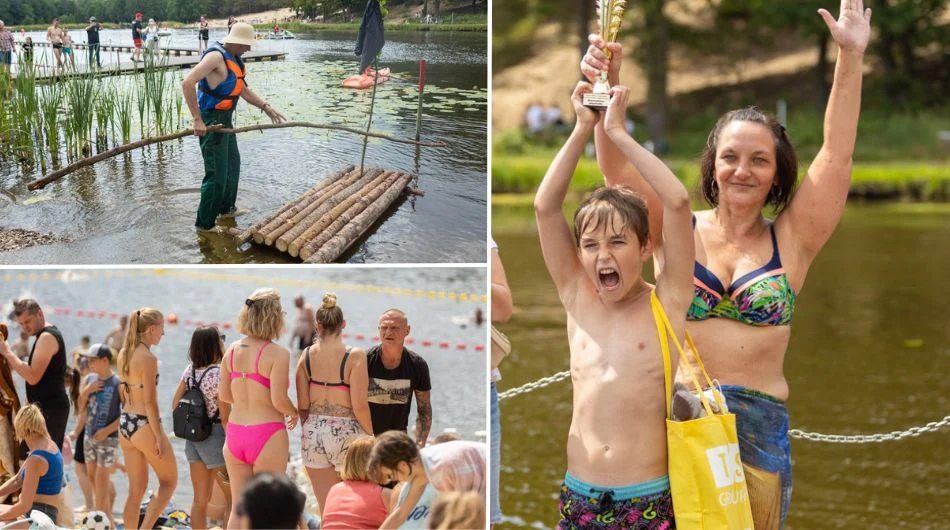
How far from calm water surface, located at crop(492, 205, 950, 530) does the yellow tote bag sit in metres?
3.73

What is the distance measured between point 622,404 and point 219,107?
9.59 ft

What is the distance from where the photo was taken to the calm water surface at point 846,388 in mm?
7355

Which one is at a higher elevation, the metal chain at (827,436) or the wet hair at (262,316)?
the wet hair at (262,316)

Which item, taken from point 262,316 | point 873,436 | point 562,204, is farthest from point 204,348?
point 873,436

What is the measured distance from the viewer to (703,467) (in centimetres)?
328

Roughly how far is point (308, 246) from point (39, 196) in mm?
1284

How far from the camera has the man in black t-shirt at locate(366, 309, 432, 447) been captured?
4.80 metres

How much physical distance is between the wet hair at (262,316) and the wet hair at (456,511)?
1232 millimetres

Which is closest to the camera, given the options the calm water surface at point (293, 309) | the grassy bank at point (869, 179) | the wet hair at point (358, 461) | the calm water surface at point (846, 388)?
the wet hair at point (358, 461)

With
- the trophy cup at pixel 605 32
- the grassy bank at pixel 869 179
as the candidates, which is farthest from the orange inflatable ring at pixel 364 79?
the grassy bank at pixel 869 179

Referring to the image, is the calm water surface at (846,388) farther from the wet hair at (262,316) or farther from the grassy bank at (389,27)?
the grassy bank at (389,27)

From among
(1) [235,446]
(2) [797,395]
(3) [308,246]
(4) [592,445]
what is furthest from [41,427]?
(2) [797,395]

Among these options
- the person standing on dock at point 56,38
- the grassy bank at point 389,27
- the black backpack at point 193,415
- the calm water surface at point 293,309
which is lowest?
the calm water surface at point 293,309

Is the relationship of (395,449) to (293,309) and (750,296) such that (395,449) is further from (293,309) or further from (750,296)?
(293,309)
